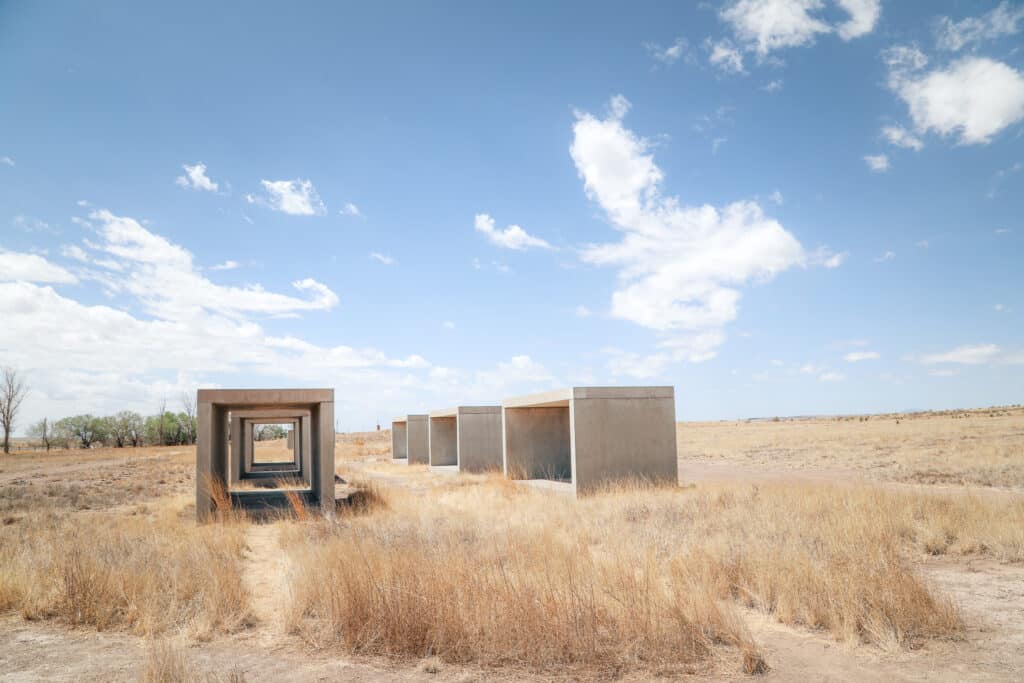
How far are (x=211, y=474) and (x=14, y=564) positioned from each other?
6066 millimetres

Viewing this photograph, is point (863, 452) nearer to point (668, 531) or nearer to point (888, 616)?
point (668, 531)

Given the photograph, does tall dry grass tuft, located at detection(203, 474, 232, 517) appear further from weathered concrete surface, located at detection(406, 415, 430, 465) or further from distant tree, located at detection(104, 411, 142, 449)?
distant tree, located at detection(104, 411, 142, 449)

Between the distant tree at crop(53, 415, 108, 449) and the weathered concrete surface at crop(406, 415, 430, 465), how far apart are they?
51282mm

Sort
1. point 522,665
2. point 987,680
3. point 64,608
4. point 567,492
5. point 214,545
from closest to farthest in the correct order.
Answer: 1. point 987,680
2. point 522,665
3. point 64,608
4. point 214,545
5. point 567,492

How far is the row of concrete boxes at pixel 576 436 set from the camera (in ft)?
48.8

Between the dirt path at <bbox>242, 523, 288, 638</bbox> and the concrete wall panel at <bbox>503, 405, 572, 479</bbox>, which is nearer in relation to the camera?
the dirt path at <bbox>242, 523, 288, 638</bbox>

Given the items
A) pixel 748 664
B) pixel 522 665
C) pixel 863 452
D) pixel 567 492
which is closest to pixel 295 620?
pixel 522 665

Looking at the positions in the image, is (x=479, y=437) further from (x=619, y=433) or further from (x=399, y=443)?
(x=399, y=443)

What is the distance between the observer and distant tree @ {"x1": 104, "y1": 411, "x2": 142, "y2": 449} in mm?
67438

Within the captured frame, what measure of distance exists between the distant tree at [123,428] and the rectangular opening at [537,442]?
6326 cm

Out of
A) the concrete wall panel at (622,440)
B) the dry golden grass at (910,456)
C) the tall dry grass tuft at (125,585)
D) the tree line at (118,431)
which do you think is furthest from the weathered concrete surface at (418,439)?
the tree line at (118,431)

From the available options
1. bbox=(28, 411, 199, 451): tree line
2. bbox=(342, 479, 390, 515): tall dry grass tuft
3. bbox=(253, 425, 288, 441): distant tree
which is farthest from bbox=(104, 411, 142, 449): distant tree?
bbox=(342, 479, 390, 515): tall dry grass tuft

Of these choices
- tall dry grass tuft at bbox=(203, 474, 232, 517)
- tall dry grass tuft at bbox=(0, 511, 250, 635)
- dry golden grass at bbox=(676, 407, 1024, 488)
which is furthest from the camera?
dry golden grass at bbox=(676, 407, 1024, 488)

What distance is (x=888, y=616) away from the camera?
5.56 metres
